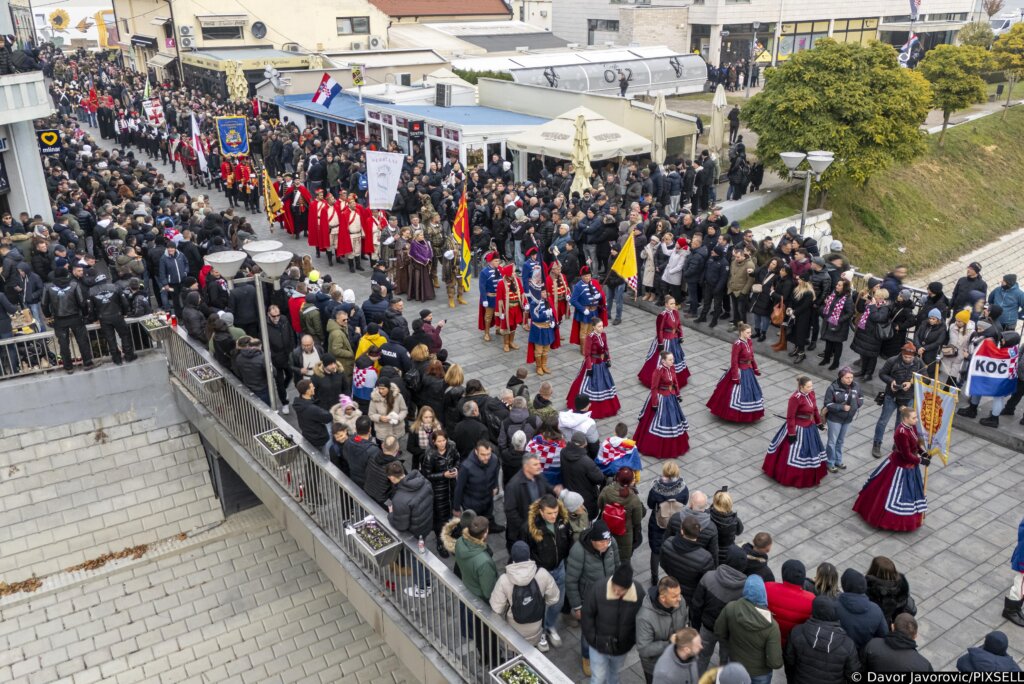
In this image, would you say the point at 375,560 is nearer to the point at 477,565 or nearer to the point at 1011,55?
the point at 477,565

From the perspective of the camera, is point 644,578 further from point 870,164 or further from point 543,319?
point 870,164

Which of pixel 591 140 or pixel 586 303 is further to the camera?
pixel 591 140

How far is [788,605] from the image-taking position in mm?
6988

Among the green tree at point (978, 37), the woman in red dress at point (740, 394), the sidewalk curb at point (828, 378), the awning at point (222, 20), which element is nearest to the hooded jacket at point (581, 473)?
the woman in red dress at point (740, 394)

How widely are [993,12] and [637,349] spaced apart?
69.9 meters

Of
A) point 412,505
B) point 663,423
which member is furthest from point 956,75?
point 412,505

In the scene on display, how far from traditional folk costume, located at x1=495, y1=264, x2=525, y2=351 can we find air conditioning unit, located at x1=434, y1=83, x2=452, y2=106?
1672 centimetres

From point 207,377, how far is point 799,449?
855 centimetres

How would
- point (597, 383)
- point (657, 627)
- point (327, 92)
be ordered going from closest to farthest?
point (657, 627), point (597, 383), point (327, 92)

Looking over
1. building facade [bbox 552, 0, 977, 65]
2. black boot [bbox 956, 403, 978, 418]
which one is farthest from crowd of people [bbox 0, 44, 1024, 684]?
building facade [bbox 552, 0, 977, 65]

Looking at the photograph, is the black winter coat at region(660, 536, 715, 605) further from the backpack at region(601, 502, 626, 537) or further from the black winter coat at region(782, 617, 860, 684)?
the black winter coat at region(782, 617, 860, 684)

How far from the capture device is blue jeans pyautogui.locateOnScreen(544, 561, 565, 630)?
8.14m

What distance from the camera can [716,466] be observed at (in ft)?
38.3

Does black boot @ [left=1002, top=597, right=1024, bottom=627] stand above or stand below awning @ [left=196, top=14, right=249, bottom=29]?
below
